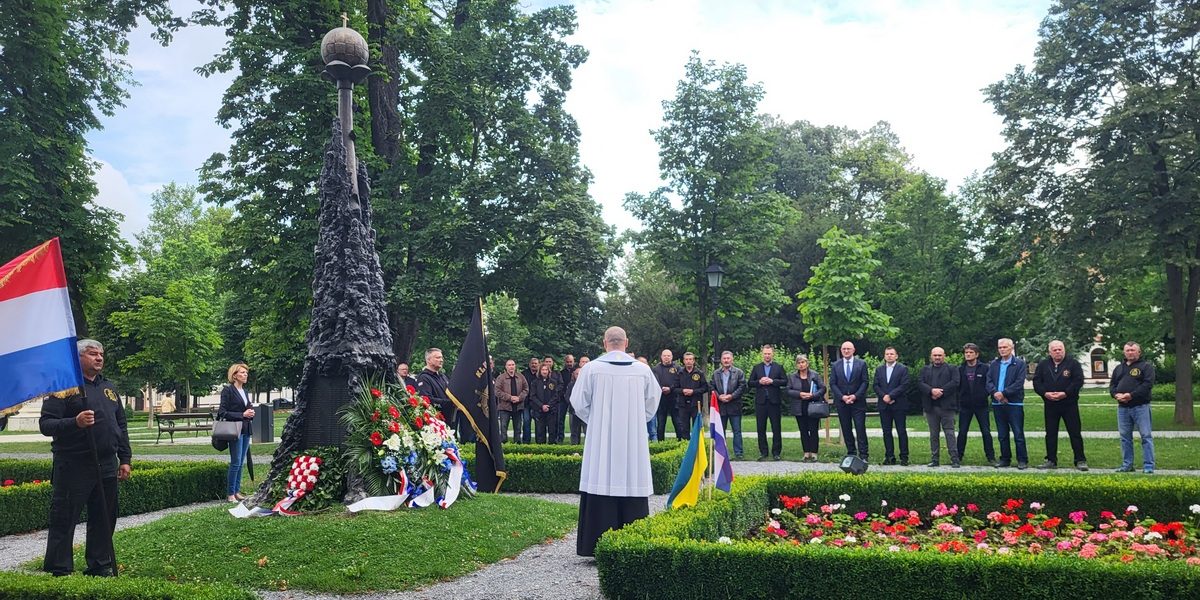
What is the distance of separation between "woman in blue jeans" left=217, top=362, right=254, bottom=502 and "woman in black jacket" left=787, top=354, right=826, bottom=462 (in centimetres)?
959

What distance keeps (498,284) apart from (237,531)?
15494 mm

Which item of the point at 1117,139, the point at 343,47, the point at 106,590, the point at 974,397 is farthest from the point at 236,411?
the point at 1117,139

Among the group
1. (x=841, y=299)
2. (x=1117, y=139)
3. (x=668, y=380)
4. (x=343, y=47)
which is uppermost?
(x=1117, y=139)

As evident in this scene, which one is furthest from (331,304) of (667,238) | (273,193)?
(667,238)

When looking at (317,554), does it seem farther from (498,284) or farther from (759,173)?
(759,173)

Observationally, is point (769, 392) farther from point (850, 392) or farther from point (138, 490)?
point (138, 490)

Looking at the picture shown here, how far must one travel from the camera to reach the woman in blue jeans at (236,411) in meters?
11.8

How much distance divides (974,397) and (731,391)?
14.5ft

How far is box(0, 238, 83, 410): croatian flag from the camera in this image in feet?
20.4

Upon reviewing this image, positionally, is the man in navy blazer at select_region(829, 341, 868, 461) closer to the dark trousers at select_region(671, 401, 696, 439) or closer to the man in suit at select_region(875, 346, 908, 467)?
the man in suit at select_region(875, 346, 908, 467)

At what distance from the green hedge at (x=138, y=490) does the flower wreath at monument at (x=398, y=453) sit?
4485 millimetres

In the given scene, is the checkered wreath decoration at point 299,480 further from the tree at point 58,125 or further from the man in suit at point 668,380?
the tree at point 58,125

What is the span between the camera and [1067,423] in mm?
13328

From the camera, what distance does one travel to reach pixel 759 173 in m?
28.2
